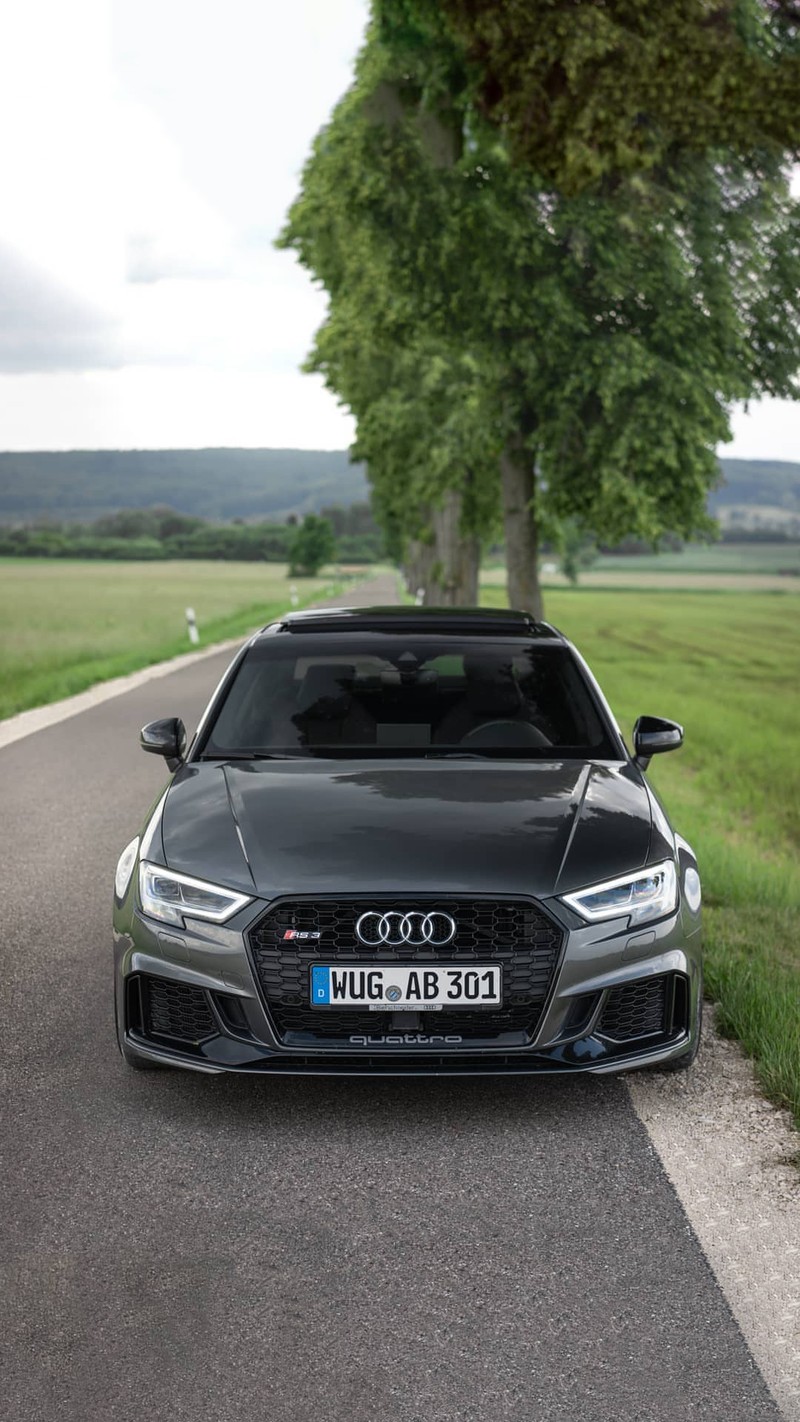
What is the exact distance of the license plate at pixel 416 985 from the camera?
164 inches

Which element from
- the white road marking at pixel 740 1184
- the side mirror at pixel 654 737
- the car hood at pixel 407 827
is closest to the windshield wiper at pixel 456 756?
the car hood at pixel 407 827

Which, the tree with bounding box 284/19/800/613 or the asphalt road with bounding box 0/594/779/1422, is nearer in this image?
the asphalt road with bounding box 0/594/779/1422

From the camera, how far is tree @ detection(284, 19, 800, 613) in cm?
1764

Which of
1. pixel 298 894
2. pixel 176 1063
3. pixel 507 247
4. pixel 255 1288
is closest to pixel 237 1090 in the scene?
pixel 176 1063

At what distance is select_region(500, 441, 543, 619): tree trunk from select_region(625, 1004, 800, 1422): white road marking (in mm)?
16115

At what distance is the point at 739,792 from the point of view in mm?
14812

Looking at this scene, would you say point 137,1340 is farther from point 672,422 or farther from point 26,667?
point 26,667

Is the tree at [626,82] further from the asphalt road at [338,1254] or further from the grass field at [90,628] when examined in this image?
the grass field at [90,628]

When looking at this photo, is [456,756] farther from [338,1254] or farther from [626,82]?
[626,82]

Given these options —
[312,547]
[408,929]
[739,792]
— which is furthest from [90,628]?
[312,547]

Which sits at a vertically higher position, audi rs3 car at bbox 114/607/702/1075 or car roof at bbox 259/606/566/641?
car roof at bbox 259/606/566/641

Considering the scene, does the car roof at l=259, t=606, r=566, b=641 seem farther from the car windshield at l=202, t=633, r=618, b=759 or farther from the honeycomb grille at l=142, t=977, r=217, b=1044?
the honeycomb grille at l=142, t=977, r=217, b=1044

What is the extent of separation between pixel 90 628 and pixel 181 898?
35.9m

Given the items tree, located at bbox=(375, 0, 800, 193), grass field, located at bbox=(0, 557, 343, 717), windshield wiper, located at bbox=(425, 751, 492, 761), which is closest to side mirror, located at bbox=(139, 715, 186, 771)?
windshield wiper, located at bbox=(425, 751, 492, 761)
